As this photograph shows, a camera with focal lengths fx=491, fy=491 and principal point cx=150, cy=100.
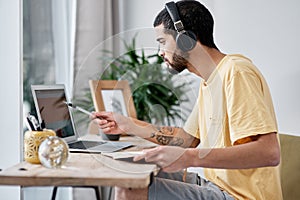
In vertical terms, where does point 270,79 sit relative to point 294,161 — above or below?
above

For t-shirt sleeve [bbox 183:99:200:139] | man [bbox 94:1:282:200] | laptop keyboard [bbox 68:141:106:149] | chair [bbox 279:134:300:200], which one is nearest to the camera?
man [bbox 94:1:282:200]

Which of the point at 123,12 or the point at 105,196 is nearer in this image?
the point at 105,196

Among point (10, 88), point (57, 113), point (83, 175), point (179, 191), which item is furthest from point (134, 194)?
point (10, 88)

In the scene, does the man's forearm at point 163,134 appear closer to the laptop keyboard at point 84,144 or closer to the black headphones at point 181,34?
the laptop keyboard at point 84,144

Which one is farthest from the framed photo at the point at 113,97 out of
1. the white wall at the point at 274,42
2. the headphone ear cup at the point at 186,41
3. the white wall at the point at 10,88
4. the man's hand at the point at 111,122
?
the white wall at the point at 274,42

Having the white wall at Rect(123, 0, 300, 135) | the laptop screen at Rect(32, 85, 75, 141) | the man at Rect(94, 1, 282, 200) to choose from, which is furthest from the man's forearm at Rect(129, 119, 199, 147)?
the white wall at Rect(123, 0, 300, 135)

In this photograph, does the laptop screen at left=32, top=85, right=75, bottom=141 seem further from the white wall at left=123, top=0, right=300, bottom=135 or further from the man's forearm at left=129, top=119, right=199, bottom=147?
the white wall at left=123, top=0, right=300, bottom=135

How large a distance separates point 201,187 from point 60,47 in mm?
1406

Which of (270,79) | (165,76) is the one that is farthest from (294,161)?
(165,76)

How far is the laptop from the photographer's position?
1.86 metres

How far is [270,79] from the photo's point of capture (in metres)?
2.25

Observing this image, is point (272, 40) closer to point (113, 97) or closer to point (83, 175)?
point (113, 97)

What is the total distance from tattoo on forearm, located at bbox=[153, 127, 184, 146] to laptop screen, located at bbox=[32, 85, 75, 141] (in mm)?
501

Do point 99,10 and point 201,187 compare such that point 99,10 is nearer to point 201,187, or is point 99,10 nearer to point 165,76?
point 165,76
